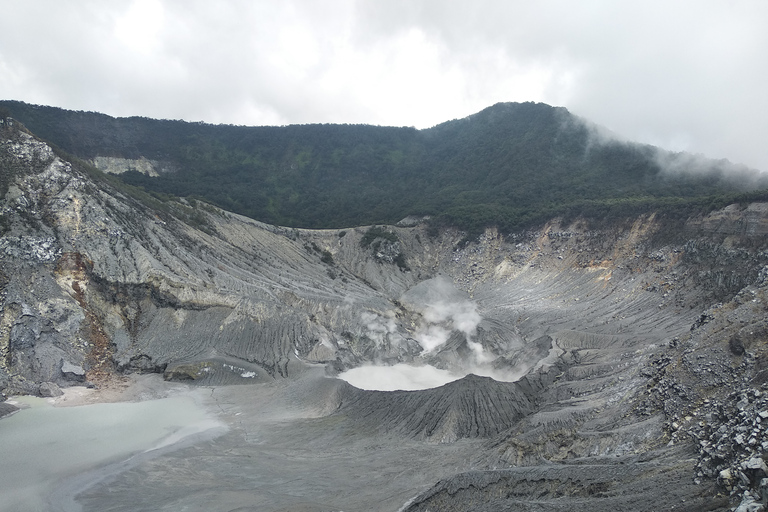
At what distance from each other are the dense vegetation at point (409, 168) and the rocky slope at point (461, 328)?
532 inches

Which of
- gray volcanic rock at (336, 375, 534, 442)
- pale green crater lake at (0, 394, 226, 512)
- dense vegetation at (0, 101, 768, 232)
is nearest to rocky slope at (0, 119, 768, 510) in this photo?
gray volcanic rock at (336, 375, 534, 442)

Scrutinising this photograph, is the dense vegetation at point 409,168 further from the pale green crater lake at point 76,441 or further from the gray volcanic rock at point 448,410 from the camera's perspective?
the pale green crater lake at point 76,441

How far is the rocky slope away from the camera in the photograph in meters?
19.8

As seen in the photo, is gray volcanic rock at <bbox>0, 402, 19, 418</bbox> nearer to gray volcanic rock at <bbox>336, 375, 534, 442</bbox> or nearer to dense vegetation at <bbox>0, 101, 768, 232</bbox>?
gray volcanic rock at <bbox>336, 375, 534, 442</bbox>

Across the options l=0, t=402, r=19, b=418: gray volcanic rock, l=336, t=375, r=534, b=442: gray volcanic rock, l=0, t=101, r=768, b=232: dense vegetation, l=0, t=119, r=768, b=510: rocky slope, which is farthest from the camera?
l=0, t=101, r=768, b=232: dense vegetation

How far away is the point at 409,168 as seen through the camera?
475 ft

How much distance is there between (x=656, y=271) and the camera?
198 ft

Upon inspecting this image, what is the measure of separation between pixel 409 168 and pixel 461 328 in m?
91.6

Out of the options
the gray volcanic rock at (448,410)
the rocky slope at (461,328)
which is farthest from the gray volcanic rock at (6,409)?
the gray volcanic rock at (448,410)

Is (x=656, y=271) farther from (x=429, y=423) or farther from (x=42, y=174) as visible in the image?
(x=42, y=174)

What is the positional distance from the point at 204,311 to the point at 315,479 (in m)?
29.2

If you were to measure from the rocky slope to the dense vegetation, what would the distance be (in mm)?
13524

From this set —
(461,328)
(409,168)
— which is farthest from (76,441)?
(409,168)

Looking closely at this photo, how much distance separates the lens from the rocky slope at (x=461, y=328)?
1977 centimetres
